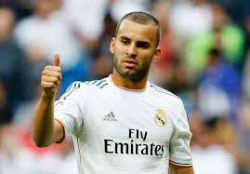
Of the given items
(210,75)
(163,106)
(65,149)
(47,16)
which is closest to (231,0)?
(210,75)

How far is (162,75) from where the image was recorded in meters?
11.4

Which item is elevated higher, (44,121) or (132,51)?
(132,51)

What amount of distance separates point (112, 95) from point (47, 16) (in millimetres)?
6523

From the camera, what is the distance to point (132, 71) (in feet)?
17.7

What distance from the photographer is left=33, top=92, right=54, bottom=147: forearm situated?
184 inches

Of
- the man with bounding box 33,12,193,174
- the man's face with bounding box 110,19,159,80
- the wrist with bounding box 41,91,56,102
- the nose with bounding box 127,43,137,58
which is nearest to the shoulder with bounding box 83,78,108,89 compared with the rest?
the man with bounding box 33,12,193,174

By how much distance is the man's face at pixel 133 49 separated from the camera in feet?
17.5

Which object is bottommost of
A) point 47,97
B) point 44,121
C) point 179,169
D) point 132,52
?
point 179,169

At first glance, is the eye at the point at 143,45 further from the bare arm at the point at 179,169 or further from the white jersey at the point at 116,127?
the bare arm at the point at 179,169

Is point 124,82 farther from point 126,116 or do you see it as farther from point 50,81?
point 50,81

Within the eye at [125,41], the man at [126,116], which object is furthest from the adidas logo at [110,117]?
the eye at [125,41]

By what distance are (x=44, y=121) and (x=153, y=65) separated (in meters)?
6.83

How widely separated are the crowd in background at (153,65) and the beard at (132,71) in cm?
426

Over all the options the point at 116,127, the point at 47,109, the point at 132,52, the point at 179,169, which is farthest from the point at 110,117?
the point at 179,169
